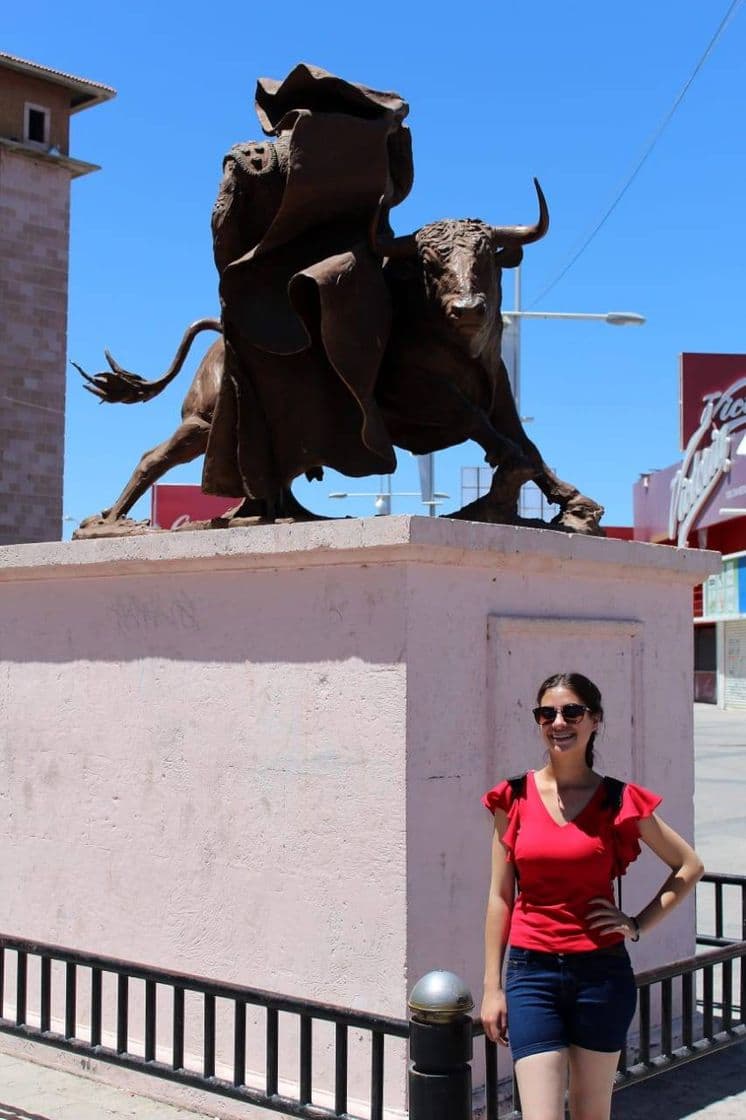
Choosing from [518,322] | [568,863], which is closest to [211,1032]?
[568,863]

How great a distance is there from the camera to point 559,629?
495 cm

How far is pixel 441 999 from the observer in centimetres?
295

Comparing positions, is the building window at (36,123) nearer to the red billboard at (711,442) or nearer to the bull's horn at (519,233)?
the red billboard at (711,442)

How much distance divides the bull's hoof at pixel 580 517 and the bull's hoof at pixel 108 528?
5.82ft

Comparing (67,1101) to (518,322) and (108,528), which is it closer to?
(108,528)

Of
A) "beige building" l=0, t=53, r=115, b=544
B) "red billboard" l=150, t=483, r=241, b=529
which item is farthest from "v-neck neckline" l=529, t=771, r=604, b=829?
"red billboard" l=150, t=483, r=241, b=529

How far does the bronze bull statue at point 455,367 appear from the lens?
5211 millimetres

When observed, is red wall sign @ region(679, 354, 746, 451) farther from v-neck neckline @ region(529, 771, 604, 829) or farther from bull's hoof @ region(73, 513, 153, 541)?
v-neck neckline @ region(529, 771, 604, 829)

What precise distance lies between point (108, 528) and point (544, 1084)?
356cm

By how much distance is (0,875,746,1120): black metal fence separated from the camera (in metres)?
3.91

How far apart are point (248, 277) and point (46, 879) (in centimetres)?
268

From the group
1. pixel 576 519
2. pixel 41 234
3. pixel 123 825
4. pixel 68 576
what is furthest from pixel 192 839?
pixel 41 234

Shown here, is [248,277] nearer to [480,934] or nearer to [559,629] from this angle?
[559,629]

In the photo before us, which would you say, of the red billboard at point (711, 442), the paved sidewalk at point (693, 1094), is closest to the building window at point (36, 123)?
the red billboard at point (711, 442)
